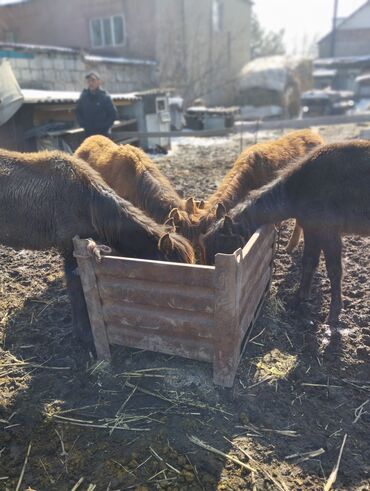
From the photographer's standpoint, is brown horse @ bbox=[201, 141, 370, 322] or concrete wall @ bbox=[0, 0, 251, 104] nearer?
brown horse @ bbox=[201, 141, 370, 322]

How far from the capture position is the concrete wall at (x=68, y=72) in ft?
41.0

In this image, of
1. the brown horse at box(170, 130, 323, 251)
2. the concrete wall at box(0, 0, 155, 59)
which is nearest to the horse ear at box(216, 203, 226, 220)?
the brown horse at box(170, 130, 323, 251)

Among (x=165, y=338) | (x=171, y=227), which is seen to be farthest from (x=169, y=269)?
(x=171, y=227)

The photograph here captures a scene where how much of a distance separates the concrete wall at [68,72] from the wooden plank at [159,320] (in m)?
11.7

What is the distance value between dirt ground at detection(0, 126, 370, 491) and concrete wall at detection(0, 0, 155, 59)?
1816 centimetres

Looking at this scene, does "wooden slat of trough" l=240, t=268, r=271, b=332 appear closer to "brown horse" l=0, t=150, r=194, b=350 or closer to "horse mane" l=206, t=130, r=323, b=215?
"brown horse" l=0, t=150, r=194, b=350

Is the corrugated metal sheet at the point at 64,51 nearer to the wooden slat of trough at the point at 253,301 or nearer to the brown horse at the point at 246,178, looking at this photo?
the brown horse at the point at 246,178

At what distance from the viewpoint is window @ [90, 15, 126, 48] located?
1898 cm

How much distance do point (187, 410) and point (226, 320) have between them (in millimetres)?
699

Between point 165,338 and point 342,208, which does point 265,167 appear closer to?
point 342,208

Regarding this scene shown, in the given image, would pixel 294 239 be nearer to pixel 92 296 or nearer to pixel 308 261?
pixel 308 261

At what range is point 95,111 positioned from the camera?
7.81 m

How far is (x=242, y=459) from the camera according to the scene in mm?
2359

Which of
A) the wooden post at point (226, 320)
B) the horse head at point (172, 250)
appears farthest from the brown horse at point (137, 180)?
the wooden post at point (226, 320)
